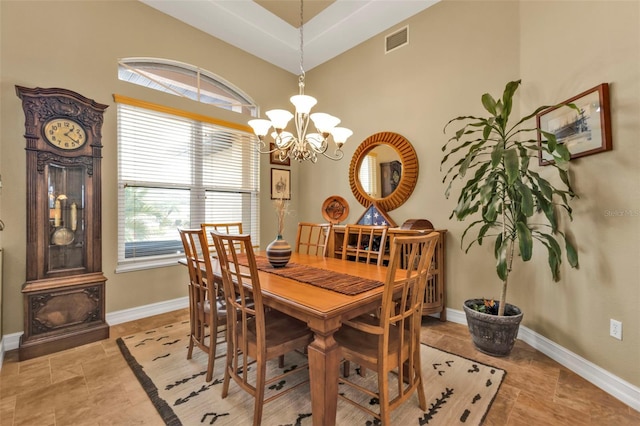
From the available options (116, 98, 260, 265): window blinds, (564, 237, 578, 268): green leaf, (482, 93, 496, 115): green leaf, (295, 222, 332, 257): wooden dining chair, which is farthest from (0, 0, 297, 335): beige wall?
(564, 237, 578, 268): green leaf

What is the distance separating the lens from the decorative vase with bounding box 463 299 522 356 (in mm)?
2248

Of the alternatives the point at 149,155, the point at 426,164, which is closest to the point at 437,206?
the point at 426,164

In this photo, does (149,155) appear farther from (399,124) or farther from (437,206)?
(437,206)

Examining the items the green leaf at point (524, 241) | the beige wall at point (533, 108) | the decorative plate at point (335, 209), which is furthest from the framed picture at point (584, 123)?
the decorative plate at point (335, 209)

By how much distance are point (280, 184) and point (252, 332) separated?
3.04m

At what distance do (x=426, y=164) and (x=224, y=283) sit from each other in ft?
8.49

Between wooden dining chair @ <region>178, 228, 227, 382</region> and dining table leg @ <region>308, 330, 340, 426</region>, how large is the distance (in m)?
0.85

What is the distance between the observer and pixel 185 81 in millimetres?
3559

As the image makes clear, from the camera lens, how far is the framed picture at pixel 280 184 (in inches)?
174

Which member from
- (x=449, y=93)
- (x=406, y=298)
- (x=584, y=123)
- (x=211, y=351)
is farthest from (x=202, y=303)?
(x=449, y=93)

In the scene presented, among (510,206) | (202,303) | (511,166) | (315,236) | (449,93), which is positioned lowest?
(202,303)

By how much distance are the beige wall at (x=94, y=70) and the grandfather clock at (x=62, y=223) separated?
251 mm

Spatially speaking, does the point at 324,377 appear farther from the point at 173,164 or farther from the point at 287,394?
the point at 173,164

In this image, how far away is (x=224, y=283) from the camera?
5.76 feet
